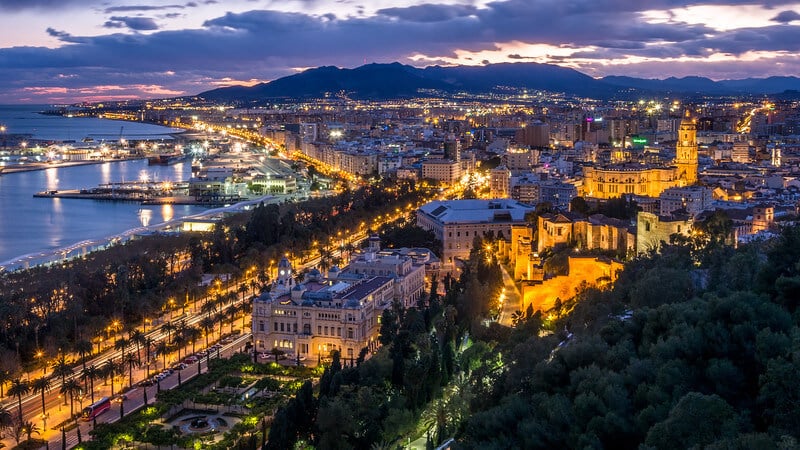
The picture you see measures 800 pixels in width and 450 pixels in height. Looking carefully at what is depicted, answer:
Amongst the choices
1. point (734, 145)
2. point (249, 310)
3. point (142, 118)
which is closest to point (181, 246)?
point (249, 310)

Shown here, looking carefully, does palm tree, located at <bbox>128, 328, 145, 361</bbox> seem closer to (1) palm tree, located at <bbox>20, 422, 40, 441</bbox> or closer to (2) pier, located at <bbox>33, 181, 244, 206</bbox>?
(1) palm tree, located at <bbox>20, 422, 40, 441</bbox>

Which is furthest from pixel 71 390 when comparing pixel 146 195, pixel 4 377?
pixel 146 195

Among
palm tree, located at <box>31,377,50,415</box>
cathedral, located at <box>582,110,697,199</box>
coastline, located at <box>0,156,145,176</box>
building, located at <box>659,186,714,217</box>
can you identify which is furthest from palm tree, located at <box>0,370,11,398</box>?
coastline, located at <box>0,156,145,176</box>

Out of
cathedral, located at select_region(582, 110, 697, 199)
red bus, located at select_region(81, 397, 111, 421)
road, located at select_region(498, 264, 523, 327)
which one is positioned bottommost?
red bus, located at select_region(81, 397, 111, 421)

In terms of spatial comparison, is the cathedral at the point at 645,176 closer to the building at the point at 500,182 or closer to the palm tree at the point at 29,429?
the building at the point at 500,182

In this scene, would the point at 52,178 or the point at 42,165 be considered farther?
the point at 42,165

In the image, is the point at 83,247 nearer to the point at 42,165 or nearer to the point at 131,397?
the point at 131,397
